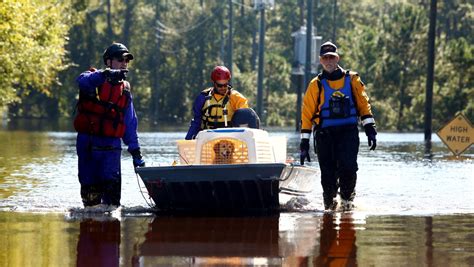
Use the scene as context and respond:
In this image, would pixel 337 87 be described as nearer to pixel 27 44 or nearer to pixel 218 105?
pixel 218 105

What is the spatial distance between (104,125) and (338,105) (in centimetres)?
256

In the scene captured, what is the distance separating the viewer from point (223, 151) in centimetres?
1505

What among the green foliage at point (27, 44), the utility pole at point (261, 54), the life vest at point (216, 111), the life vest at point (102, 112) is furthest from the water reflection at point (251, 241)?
the utility pole at point (261, 54)

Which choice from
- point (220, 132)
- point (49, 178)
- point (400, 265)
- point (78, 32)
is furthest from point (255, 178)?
point (78, 32)

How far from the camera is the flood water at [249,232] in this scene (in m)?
10.4

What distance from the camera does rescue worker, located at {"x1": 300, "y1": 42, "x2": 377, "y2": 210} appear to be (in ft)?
50.5

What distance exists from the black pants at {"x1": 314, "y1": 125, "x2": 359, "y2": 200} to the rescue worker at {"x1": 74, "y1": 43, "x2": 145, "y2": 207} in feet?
6.92

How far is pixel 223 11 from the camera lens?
11881cm

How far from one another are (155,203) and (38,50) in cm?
3036

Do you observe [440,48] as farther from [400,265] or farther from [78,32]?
[400,265]

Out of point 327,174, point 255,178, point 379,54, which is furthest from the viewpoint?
point 379,54

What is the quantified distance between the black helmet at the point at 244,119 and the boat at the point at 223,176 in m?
0.33

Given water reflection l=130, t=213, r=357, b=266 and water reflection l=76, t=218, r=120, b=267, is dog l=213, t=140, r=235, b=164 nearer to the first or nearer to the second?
water reflection l=130, t=213, r=357, b=266

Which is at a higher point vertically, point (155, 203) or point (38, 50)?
point (38, 50)
